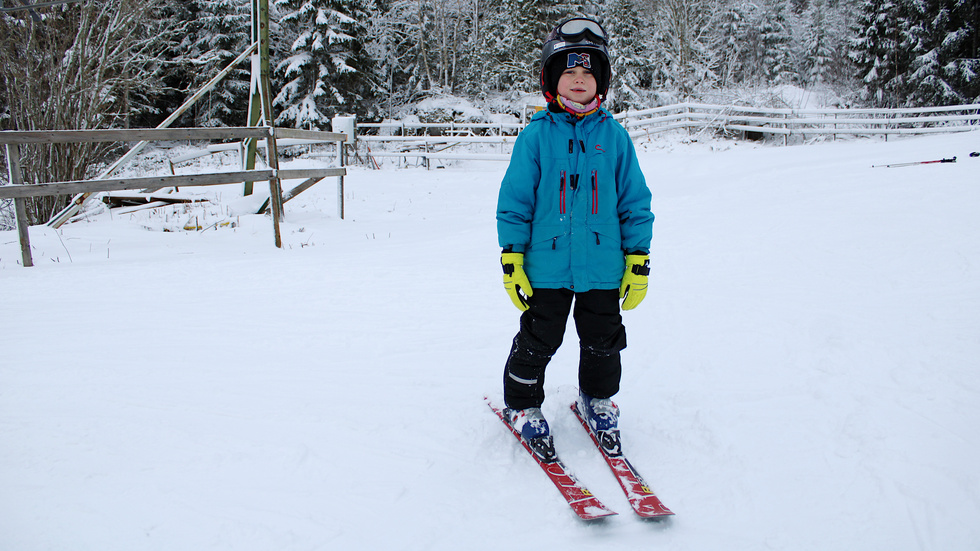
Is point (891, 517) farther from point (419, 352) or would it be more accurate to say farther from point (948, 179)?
point (948, 179)

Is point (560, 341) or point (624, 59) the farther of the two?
point (624, 59)

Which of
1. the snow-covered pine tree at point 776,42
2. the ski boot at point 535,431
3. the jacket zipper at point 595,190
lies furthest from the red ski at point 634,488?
the snow-covered pine tree at point 776,42

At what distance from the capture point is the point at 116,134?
17.5 ft

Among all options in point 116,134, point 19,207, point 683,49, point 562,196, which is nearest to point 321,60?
point 683,49

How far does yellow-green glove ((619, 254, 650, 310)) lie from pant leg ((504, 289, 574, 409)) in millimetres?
228

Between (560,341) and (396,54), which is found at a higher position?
(396,54)

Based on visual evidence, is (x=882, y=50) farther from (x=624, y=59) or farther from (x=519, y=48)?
(x=519, y=48)

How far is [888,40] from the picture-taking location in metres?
22.1

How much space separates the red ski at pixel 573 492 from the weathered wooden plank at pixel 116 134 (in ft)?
16.3

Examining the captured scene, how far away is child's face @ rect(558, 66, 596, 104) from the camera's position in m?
2.10

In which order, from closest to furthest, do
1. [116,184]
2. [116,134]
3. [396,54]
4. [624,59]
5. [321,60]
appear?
[116,184]
[116,134]
[321,60]
[624,59]
[396,54]

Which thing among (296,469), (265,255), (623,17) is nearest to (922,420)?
(296,469)

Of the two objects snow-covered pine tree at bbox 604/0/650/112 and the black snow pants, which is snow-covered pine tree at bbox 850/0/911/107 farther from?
the black snow pants

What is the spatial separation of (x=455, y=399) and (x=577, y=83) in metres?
1.58
